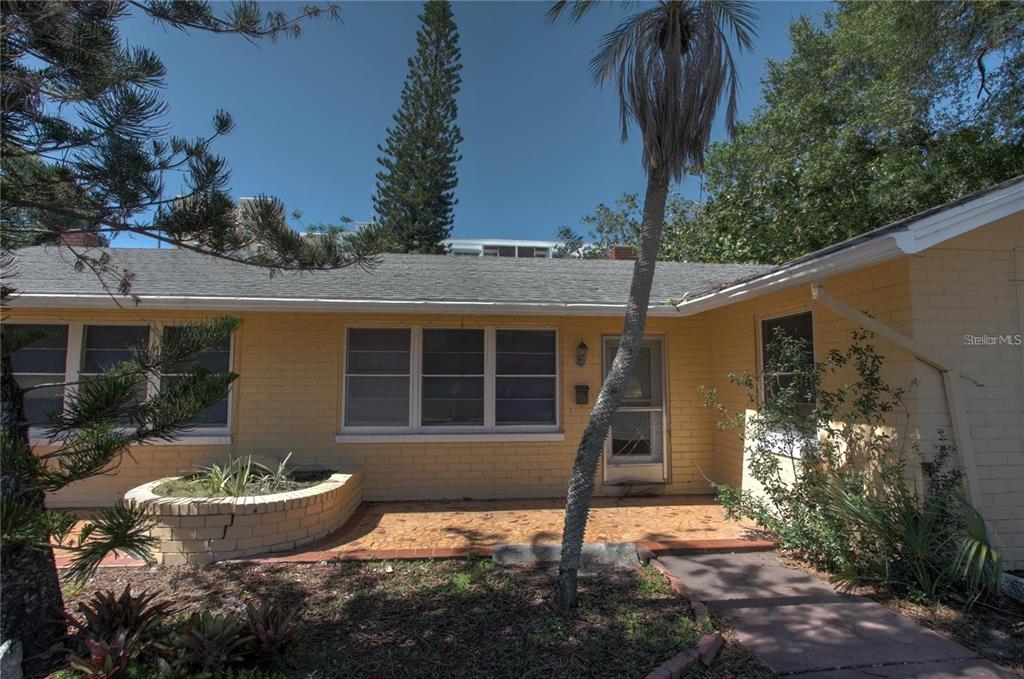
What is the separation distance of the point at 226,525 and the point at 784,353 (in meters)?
5.58

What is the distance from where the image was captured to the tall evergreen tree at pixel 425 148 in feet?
73.3

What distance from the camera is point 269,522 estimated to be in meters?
4.94

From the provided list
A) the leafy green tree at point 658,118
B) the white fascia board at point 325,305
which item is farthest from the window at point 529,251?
the leafy green tree at point 658,118

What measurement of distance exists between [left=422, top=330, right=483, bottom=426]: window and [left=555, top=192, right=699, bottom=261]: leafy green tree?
37.8 feet

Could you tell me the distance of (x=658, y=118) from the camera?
3.78 metres

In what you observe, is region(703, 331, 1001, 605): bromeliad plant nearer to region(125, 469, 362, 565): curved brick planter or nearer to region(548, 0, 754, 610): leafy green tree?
region(548, 0, 754, 610): leafy green tree

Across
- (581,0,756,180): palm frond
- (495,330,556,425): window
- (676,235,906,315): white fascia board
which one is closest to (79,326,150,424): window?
(495,330,556,425): window

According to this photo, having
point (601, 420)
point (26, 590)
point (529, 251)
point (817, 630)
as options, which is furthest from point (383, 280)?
point (529, 251)

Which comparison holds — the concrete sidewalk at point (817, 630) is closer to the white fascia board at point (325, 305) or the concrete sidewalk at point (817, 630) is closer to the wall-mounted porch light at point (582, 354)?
the wall-mounted porch light at point (582, 354)

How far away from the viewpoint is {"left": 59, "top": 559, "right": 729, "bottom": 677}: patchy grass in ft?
10.2

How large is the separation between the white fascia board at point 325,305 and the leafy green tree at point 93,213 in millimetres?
2505

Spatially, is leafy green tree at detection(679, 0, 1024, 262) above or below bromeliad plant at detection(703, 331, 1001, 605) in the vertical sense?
above

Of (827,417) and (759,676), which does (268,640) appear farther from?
(827,417)

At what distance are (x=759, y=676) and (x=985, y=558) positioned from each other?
7.05ft
